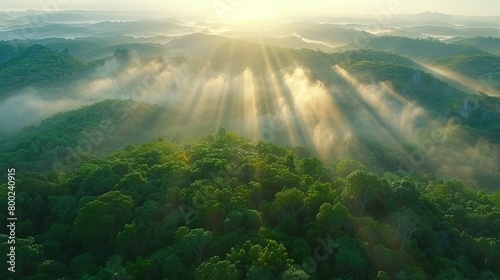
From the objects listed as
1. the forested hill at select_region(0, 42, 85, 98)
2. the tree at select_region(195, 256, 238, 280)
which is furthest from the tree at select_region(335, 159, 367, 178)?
the forested hill at select_region(0, 42, 85, 98)

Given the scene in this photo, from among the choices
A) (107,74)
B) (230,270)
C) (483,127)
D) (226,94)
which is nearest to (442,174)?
(483,127)

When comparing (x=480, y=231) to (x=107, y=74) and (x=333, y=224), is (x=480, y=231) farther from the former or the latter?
(x=107, y=74)

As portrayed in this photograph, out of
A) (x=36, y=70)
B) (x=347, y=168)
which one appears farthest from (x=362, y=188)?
(x=36, y=70)

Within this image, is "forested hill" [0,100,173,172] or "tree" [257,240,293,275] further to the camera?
Result: "forested hill" [0,100,173,172]

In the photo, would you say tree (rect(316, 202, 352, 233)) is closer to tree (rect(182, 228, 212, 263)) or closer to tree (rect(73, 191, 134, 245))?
tree (rect(182, 228, 212, 263))

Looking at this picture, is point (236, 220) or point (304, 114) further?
point (304, 114)

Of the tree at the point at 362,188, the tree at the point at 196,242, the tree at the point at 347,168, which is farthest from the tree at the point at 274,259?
the tree at the point at 347,168

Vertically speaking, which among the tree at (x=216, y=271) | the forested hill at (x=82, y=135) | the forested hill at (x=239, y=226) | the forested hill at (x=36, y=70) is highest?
the tree at (x=216, y=271)

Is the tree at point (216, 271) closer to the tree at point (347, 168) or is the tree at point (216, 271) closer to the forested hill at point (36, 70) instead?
the tree at point (347, 168)
